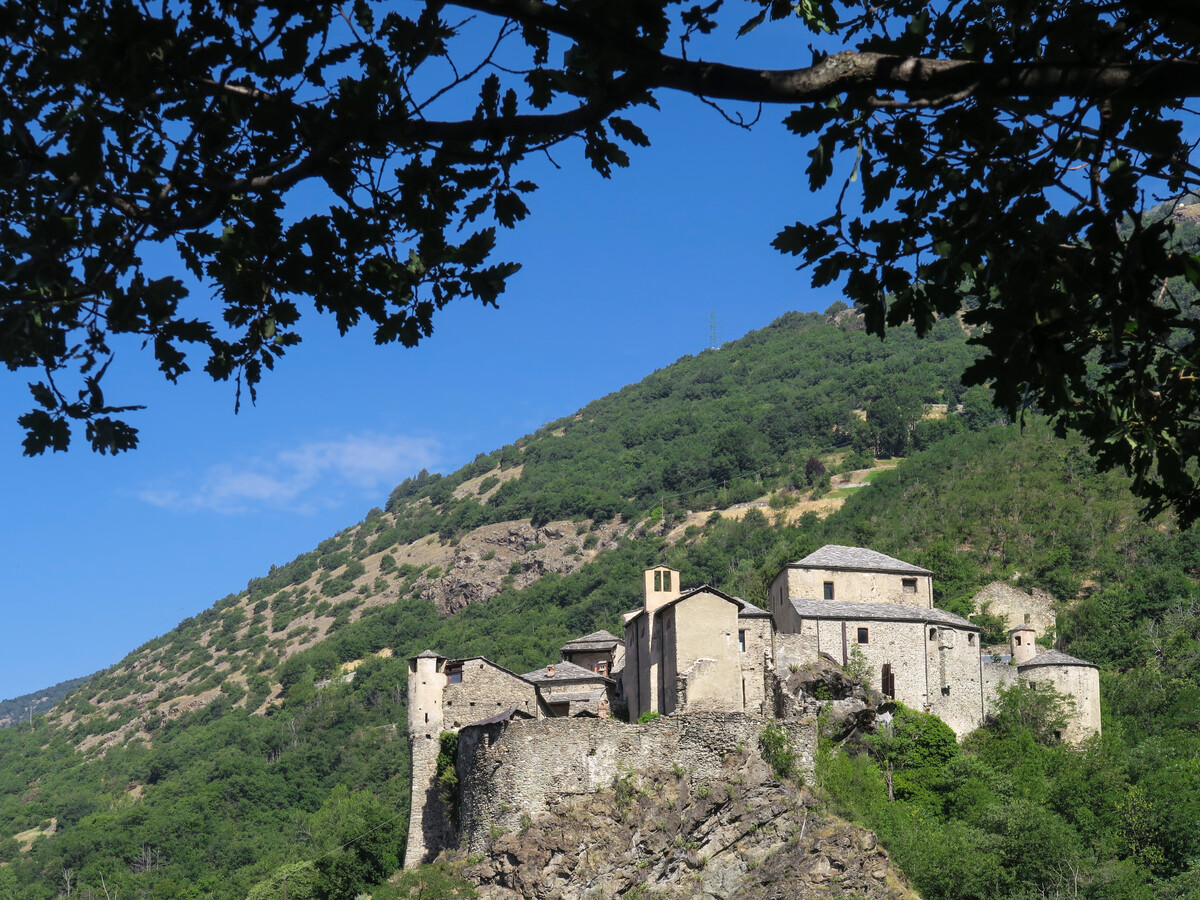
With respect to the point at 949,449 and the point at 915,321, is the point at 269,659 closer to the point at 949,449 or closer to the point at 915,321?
the point at 949,449

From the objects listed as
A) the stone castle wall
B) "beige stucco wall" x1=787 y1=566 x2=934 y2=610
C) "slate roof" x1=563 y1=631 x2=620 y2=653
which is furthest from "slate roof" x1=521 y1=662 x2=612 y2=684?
the stone castle wall

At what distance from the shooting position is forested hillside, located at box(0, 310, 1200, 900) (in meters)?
46.9

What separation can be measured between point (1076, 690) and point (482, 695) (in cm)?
2683

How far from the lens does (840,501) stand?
463ft

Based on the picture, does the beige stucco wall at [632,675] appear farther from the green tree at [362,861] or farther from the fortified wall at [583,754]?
the green tree at [362,861]

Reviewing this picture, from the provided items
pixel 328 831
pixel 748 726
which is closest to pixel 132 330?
pixel 748 726

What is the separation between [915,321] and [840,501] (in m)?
137

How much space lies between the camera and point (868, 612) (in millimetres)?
48312

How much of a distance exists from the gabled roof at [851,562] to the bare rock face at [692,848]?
15.2 m

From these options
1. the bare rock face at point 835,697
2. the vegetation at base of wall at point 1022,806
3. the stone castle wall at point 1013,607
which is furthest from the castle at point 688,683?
the stone castle wall at point 1013,607

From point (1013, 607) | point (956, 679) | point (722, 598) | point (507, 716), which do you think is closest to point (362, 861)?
point (507, 716)

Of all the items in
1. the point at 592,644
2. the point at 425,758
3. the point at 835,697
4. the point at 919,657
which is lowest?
the point at 425,758

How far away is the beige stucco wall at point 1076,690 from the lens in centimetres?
5256

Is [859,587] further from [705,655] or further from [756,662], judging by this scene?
[705,655]
